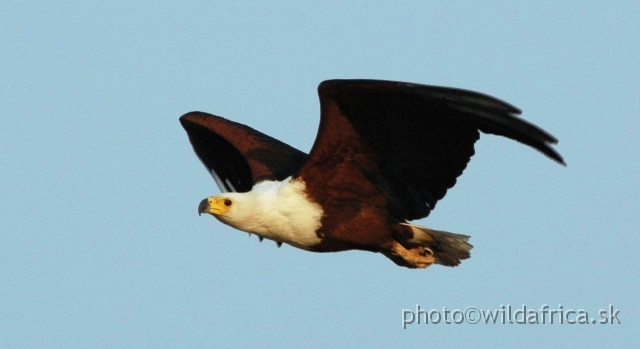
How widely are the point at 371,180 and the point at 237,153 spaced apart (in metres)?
2.30

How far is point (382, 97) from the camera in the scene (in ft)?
35.0

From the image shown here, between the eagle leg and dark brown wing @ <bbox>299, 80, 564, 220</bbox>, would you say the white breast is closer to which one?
dark brown wing @ <bbox>299, 80, 564, 220</bbox>

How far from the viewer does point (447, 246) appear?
11.9 m

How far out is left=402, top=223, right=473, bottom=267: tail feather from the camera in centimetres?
1180

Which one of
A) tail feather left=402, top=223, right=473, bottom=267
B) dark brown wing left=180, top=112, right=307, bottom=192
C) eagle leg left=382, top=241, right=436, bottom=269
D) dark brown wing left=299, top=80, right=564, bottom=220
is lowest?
eagle leg left=382, top=241, right=436, bottom=269

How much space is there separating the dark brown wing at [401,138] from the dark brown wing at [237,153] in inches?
41.1

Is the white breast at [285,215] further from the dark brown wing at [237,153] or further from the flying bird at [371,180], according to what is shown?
the dark brown wing at [237,153]

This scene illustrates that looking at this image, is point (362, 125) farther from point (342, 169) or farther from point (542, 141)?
point (542, 141)

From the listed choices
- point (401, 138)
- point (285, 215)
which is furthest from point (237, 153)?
point (401, 138)

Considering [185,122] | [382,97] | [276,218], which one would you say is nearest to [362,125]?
[382,97]

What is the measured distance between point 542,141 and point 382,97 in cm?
130

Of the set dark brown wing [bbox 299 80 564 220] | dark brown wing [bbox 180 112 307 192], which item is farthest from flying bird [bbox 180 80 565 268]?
dark brown wing [bbox 180 112 307 192]

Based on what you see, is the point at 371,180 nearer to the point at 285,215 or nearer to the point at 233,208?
the point at 285,215

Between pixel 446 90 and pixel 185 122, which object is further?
pixel 185 122
